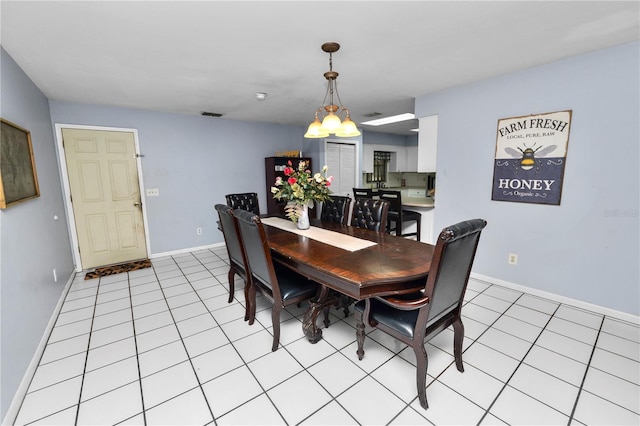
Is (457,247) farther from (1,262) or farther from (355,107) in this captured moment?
(355,107)

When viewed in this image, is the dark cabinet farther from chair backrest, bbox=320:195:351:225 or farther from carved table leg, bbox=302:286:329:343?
carved table leg, bbox=302:286:329:343

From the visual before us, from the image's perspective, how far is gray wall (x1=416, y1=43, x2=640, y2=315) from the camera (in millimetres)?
2248

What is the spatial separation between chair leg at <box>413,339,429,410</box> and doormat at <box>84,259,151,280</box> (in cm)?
380

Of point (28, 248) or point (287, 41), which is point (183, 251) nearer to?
point (28, 248)

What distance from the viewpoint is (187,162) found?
4.43m

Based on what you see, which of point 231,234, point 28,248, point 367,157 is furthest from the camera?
point 367,157

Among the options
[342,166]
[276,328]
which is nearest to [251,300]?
[276,328]

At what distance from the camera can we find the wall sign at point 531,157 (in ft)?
8.27

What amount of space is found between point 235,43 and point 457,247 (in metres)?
2.04

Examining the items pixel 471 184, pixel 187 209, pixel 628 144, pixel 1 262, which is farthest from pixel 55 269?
pixel 628 144

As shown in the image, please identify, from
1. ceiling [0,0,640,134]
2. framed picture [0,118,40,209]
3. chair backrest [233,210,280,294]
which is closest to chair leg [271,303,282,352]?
chair backrest [233,210,280,294]

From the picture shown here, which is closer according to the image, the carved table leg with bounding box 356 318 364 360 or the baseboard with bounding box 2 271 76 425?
the baseboard with bounding box 2 271 76 425

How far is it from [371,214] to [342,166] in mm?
3135

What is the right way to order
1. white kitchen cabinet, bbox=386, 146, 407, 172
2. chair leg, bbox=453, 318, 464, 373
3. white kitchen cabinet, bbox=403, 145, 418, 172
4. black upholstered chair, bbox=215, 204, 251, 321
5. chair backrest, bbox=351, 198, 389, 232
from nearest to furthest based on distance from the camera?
chair leg, bbox=453, 318, 464, 373 → black upholstered chair, bbox=215, 204, 251, 321 → chair backrest, bbox=351, 198, 389, 232 → white kitchen cabinet, bbox=386, 146, 407, 172 → white kitchen cabinet, bbox=403, 145, 418, 172
